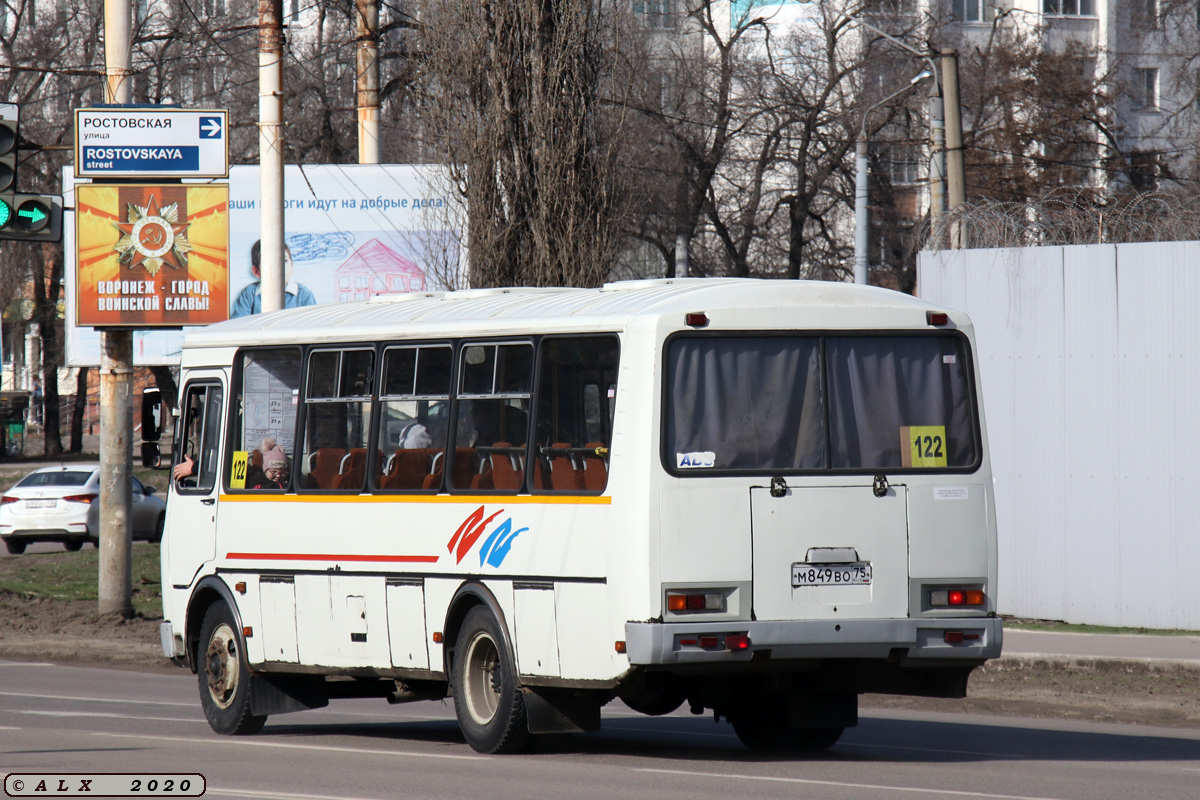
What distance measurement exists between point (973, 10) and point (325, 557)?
159ft

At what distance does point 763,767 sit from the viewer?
32.9 feet

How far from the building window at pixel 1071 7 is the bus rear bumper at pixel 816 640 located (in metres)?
52.1

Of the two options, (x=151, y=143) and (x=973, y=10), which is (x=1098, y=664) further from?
(x=973, y=10)

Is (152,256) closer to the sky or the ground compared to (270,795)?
closer to the sky

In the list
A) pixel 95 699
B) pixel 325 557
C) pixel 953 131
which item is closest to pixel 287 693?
pixel 325 557

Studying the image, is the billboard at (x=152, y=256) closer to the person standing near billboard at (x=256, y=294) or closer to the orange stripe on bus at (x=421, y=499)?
the orange stripe on bus at (x=421, y=499)

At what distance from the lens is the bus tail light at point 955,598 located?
9.89 metres

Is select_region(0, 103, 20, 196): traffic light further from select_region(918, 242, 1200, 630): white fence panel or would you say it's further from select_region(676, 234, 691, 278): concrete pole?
select_region(676, 234, 691, 278): concrete pole

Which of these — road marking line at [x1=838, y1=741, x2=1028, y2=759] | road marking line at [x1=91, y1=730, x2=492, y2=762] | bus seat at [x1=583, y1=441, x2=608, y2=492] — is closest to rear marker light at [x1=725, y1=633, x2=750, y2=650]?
bus seat at [x1=583, y1=441, x2=608, y2=492]

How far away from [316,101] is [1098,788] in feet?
125

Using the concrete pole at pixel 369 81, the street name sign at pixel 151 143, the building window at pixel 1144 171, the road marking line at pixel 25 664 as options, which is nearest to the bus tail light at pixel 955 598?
the road marking line at pixel 25 664

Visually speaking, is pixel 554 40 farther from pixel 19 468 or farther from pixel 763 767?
pixel 19 468

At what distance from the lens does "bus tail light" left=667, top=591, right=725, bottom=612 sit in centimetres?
946

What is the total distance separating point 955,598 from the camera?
32.6 ft
